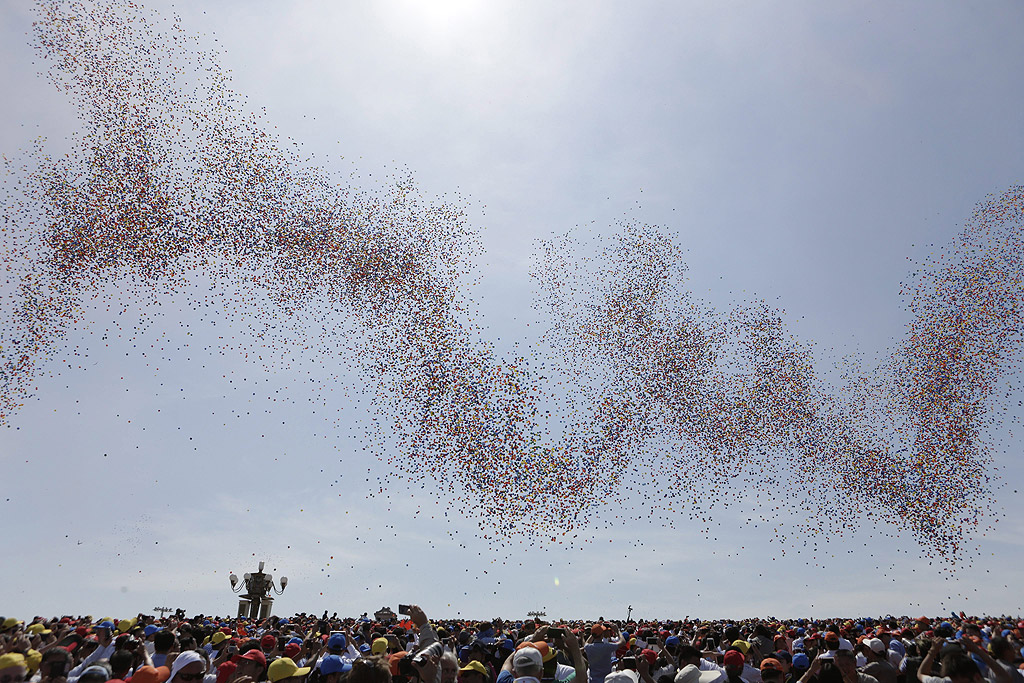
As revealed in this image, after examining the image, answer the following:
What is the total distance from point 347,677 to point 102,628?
8943 millimetres

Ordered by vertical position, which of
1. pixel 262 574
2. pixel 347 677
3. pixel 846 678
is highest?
pixel 262 574

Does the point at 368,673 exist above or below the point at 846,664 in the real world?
above

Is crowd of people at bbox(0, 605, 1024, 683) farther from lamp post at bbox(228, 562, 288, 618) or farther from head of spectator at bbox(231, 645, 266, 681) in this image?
lamp post at bbox(228, 562, 288, 618)

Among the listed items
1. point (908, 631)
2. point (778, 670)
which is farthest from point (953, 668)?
point (908, 631)

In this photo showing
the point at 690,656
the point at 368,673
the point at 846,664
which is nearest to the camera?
the point at 368,673

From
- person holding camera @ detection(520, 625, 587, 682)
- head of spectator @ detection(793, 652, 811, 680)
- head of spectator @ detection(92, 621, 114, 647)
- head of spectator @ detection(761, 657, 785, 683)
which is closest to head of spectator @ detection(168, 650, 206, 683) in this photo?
person holding camera @ detection(520, 625, 587, 682)

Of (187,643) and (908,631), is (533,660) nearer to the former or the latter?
(187,643)

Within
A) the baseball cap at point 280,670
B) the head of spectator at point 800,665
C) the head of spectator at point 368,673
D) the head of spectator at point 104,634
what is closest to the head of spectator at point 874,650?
the head of spectator at point 800,665

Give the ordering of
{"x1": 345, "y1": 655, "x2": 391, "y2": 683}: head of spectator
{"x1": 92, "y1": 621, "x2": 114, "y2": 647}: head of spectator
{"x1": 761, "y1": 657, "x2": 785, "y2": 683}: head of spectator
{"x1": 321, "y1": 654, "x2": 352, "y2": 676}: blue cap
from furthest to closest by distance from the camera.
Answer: {"x1": 92, "y1": 621, "x2": 114, "y2": 647}: head of spectator → {"x1": 761, "y1": 657, "x2": 785, "y2": 683}: head of spectator → {"x1": 321, "y1": 654, "x2": 352, "y2": 676}: blue cap → {"x1": 345, "y1": 655, "x2": 391, "y2": 683}: head of spectator

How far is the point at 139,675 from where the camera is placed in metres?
6.95

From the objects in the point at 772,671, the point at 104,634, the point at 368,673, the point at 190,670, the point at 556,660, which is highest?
the point at 104,634

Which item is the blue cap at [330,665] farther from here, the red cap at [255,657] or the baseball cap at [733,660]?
the baseball cap at [733,660]

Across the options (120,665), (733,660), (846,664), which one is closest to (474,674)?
(733,660)

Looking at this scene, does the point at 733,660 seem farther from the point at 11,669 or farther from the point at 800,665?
the point at 11,669
